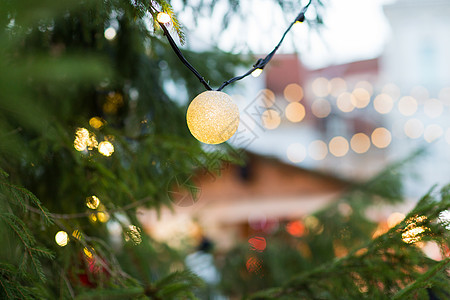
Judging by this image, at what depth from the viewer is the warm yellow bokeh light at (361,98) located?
766 centimetres

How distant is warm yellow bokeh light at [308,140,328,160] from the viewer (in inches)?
275

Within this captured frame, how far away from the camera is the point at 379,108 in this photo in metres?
7.67

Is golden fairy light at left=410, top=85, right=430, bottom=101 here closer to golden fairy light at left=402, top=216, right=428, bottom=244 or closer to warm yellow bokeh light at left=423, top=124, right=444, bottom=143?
warm yellow bokeh light at left=423, top=124, right=444, bottom=143

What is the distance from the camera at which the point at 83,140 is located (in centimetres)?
104

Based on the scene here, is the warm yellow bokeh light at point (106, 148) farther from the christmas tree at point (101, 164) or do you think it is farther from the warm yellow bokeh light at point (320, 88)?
the warm yellow bokeh light at point (320, 88)

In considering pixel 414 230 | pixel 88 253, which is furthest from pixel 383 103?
pixel 88 253

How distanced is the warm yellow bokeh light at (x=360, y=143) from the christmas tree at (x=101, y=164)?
580 cm

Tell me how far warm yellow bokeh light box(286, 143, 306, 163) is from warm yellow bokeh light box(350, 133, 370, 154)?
0.89 metres

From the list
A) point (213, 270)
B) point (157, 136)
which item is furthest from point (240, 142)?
point (213, 270)

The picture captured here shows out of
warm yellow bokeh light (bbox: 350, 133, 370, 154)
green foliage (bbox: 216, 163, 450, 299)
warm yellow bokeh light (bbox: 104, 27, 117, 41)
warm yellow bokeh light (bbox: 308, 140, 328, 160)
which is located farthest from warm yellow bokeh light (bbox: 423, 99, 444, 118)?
warm yellow bokeh light (bbox: 104, 27, 117, 41)

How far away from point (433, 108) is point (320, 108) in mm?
2182

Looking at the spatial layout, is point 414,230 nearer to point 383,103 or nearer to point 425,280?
point 425,280

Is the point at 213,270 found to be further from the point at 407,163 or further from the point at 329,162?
the point at 329,162

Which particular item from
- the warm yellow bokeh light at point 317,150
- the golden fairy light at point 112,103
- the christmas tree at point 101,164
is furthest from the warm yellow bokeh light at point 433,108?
the golden fairy light at point 112,103
